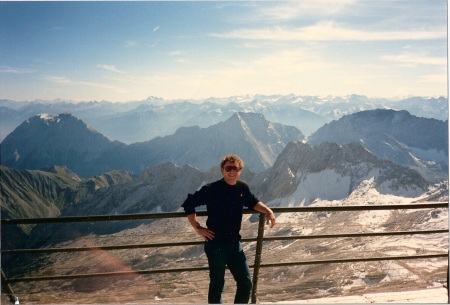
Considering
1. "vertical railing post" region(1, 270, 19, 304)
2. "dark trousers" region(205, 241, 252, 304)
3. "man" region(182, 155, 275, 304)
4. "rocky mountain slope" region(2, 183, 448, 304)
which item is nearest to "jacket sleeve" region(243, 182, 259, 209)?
"man" region(182, 155, 275, 304)

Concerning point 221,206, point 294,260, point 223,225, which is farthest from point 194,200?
point 294,260

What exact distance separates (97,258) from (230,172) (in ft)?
403

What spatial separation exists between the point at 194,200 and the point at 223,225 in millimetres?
368

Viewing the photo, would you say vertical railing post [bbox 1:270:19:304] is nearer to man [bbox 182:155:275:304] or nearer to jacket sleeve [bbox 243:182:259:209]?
man [bbox 182:155:275:304]

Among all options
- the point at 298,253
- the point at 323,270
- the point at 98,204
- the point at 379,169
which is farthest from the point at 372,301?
the point at 98,204

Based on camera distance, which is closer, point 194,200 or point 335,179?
point 194,200

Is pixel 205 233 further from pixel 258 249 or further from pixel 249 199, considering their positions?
pixel 258 249

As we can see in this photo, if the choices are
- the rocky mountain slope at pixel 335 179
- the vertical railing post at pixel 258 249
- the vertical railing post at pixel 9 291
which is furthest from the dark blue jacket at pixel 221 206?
the rocky mountain slope at pixel 335 179

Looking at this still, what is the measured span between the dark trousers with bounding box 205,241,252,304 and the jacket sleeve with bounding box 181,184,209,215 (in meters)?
0.39

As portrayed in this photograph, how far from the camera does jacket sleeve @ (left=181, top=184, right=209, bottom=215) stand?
3.61 meters

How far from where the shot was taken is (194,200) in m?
3.64

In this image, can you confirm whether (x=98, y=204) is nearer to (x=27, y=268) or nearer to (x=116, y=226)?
(x=116, y=226)

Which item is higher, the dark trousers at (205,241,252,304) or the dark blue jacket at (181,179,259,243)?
the dark blue jacket at (181,179,259,243)

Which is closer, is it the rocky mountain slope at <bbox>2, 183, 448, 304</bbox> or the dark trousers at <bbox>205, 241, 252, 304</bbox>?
the dark trousers at <bbox>205, 241, 252, 304</bbox>
